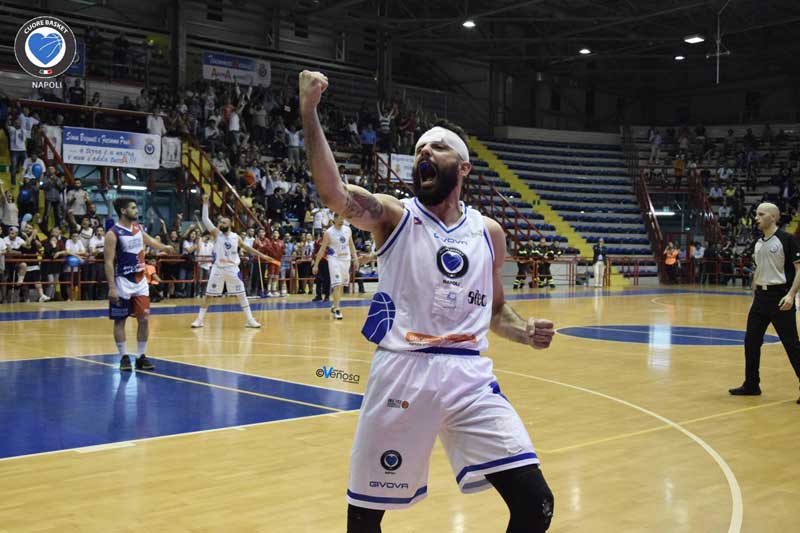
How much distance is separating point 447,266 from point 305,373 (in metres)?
7.38

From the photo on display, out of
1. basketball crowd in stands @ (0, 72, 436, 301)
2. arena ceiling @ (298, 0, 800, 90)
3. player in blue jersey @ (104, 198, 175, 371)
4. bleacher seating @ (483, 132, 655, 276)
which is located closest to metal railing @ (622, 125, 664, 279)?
bleacher seating @ (483, 132, 655, 276)

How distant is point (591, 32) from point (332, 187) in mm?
38523

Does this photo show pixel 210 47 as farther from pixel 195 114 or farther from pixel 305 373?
pixel 305 373

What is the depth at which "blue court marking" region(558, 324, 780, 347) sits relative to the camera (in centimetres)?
1491

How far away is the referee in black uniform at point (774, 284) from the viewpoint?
934 centimetres

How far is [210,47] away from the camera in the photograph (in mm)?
34031

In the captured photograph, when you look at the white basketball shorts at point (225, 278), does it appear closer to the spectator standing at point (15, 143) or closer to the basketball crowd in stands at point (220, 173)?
the basketball crowd in stands at point (220, 173)

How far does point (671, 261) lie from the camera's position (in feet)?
116

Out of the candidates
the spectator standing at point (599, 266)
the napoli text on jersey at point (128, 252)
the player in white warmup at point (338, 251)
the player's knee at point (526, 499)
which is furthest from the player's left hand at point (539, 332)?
the spectator standing at point (599, 266)

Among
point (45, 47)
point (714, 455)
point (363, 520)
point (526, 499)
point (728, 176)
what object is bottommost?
point (714, 455)

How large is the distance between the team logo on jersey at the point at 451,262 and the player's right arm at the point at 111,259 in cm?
743

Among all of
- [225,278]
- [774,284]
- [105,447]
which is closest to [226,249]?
[225,278]

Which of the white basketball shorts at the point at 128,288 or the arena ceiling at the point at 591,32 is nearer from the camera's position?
the white basketball shorts at the point at 128,288

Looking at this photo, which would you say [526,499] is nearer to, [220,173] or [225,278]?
[225,278]
